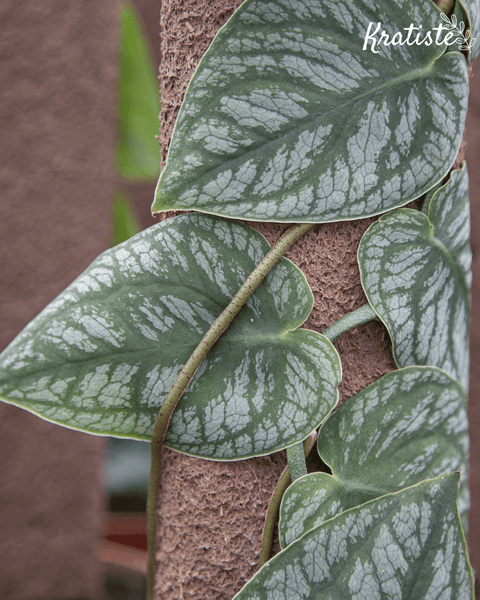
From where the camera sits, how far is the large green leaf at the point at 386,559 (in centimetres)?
21

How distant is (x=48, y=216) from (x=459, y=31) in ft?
2.03

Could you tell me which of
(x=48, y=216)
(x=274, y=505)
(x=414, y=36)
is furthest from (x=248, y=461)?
(x=48, y=216)

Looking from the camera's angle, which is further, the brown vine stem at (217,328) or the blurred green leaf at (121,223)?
the blurred green leaf at (121,223)

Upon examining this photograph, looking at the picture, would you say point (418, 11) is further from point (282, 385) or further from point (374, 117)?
point (282, 385)

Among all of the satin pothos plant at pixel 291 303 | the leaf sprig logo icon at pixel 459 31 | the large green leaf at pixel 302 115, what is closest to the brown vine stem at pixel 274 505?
the satin pothos plant at pixel 291 303

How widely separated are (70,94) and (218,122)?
0.59 meters

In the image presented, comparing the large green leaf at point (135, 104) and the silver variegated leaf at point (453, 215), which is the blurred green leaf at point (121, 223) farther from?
the silver variegated leaf at point (453, 215)

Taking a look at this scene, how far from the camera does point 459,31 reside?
0.25 m

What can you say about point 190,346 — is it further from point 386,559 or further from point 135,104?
point 135,104

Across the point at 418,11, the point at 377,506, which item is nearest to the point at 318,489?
the point at 377,506

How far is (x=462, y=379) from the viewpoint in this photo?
0.31m

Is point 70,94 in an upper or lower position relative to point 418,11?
upper

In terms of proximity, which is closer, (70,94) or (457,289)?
(457,289)

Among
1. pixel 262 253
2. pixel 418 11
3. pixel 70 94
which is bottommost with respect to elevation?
Result: pixel 262 253
